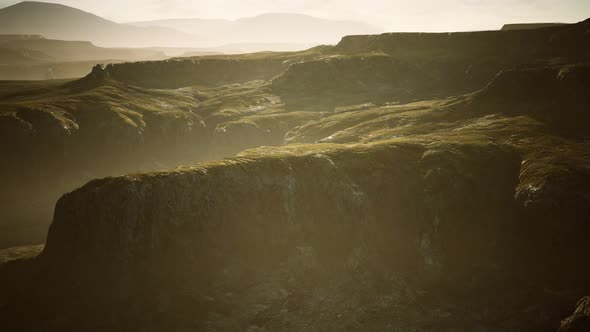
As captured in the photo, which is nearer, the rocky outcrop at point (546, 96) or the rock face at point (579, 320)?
the rock face at point (579, 320)

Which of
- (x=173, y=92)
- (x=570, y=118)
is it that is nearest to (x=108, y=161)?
(x=173, y=92)

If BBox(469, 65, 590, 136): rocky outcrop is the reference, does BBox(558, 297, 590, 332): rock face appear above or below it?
below

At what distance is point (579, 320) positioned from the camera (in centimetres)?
5228

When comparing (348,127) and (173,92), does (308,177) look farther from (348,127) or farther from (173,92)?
(173,92)

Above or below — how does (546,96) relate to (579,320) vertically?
above

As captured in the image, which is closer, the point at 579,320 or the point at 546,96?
the point at 579,320

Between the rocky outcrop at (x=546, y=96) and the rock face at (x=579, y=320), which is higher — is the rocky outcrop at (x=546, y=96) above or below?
above

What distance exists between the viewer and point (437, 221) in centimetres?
7538

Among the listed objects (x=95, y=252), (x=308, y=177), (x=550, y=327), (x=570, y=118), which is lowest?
(x=550, y=327)

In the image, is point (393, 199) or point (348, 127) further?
point (348, 127)

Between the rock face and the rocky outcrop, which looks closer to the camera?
the rock face

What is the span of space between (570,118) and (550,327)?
68547 millimetres

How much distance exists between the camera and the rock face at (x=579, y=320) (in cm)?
5150

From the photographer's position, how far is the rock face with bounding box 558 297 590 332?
169 feet
